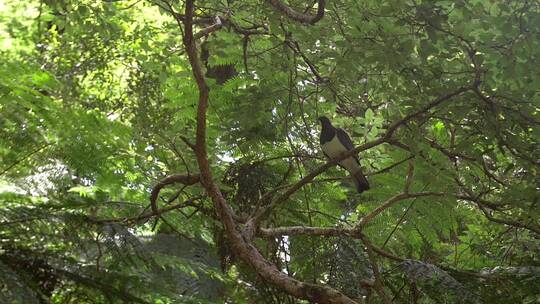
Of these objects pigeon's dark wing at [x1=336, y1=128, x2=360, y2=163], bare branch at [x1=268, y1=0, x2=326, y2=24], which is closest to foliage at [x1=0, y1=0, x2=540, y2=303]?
bare branch at [x1=268, y1=0, x2=326, y2=24]

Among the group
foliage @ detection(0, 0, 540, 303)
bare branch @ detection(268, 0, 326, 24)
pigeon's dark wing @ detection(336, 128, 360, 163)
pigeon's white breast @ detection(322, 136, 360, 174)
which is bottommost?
foliage @ detection(0, 0, 540, 303)

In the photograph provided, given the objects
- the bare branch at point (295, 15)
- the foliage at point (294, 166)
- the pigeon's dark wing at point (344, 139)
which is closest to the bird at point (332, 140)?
the pigeon's dark wing at point (344, 139)

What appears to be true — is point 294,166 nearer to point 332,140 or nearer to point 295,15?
point 332,140

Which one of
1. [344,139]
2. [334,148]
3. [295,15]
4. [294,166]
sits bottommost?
[294,166]

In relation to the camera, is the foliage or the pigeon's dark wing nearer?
A: the foliage

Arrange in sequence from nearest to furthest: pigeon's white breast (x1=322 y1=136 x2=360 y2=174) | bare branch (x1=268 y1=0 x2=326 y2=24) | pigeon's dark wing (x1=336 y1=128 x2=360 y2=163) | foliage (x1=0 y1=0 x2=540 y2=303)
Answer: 1. foliage (x1=0 y1=0 x2=540 y2=303)
2. bare branch (x1=268 y1=0 x2=326 y2=24)
3. pigeon's white breast (x1=322 y1=136 x2=360 y2=174)
4. pigeon's dark wing (x1=336 y1=128 x2=360 y2=163)

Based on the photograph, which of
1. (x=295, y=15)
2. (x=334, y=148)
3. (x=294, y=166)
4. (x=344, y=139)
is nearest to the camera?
(x=295, y=15)

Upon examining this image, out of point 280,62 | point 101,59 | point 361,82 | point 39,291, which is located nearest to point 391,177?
point 361,82

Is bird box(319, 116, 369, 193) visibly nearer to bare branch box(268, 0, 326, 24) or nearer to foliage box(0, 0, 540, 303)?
foliage box(0, 0, 540, 303)

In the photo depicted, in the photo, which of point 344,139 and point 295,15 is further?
point 344,139

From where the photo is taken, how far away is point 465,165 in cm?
427

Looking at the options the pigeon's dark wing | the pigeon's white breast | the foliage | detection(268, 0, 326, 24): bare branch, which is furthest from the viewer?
the pigeon's dark wing

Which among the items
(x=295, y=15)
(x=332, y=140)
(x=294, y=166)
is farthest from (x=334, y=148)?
(x=295, y=15)

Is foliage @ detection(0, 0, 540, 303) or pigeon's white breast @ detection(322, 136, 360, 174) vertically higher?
pigeon's white breast @ detection(322, 136, 360, 174)
